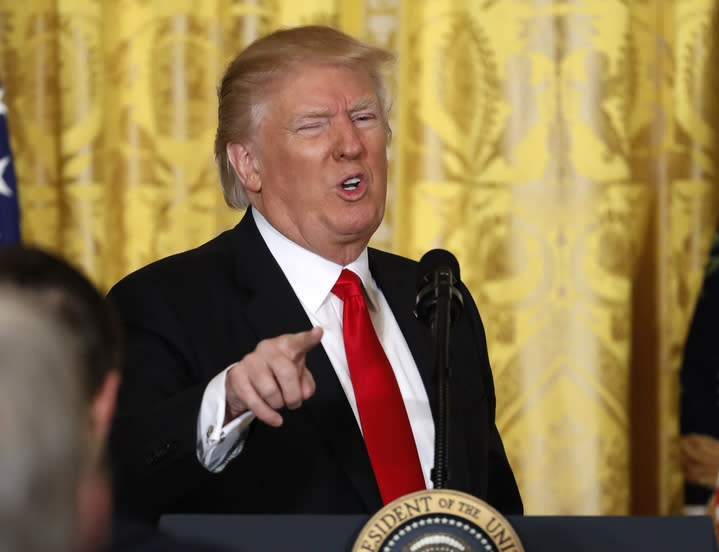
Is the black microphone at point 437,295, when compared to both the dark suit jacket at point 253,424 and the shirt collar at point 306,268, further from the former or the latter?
the shirt collar at point 306,268

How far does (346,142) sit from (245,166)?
28 centimetres

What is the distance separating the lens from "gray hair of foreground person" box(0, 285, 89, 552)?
1.97 ft

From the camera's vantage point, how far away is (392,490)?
188cm

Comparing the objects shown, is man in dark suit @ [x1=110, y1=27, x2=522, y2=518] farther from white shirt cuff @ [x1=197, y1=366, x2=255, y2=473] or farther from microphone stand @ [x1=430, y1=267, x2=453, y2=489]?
microphone stand @ [x1=430, y1=267, x2=453, y2=489]

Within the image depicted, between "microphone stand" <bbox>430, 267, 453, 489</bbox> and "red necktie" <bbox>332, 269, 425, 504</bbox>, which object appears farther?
"red necktie" <bbox>332, 269, 425, 504</bbox>

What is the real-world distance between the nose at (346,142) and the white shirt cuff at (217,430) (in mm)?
775

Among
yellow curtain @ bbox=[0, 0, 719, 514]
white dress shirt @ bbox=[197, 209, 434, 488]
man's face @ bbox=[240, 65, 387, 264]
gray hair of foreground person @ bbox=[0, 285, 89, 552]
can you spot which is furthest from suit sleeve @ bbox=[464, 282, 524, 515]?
gray hair of foreground person @ bbox=[0, 285, 89, 552]

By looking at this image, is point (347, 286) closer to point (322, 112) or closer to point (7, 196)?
point (322, 112)

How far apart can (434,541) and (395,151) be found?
2405 millimetres

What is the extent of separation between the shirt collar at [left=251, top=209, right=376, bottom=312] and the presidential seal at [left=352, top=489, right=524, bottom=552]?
38.2 inches

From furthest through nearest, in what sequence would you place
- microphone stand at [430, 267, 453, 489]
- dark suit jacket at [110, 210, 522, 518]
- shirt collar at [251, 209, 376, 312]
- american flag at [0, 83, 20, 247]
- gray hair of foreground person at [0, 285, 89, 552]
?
american flag at [0, 83, 20, 247] < shirt collar at [251, 209, 376, 312] < dark suit jacket at [110, 210, 522, 518] < microphone stand at [430, 267, 453, 489] < gray hair of foreground person at [0, 285, 89, 552]

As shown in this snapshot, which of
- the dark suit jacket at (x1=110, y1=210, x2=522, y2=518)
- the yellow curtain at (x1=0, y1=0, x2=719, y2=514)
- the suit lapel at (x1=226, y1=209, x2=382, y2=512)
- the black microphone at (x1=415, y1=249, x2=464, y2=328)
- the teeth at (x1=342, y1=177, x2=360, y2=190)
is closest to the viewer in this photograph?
the black microphone at (x1=415, y1=249, x2=464, y2=328)

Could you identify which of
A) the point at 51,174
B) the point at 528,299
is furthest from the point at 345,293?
the point at 51,174

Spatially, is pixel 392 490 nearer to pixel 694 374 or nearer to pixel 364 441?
pixel 364 441
